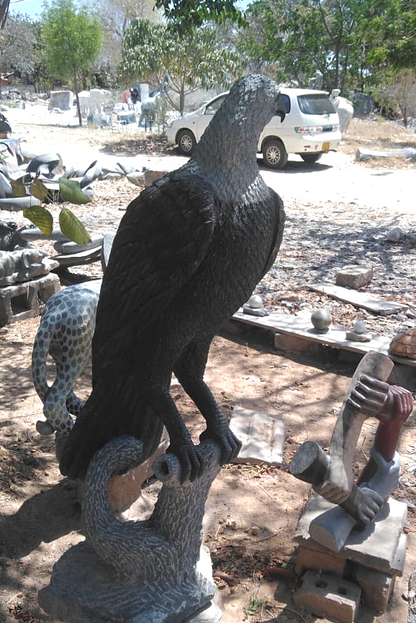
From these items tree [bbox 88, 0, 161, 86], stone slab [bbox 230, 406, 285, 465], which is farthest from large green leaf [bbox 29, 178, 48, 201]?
tree [bbox 88, 0, 161, 86]

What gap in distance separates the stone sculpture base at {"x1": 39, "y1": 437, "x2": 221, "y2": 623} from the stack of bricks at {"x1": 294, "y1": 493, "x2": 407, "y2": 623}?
22.6 inches

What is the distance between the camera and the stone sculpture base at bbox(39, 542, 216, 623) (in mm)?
1929

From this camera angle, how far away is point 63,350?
2.94 m

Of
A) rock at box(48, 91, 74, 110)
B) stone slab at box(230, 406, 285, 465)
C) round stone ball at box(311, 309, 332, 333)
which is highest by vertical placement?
rock at box(48, 91, 74, 110)

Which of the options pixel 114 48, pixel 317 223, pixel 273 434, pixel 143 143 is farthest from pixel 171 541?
pixel 114 48

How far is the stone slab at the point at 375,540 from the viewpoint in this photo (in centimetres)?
243

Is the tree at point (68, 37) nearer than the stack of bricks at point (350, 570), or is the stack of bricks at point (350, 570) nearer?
the stack of bricks at point (350, 570)

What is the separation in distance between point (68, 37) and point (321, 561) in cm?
2261

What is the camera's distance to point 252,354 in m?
4.91

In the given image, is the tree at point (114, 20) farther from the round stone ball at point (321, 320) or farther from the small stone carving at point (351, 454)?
the small stone carving at point (351, 454)

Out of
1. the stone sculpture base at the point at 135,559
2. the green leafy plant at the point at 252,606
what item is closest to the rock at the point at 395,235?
the green leafy plant at the point at 252,606

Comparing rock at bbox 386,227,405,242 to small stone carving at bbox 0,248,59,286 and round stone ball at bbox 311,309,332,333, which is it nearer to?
round stone ball at bbox 311,309,332,333

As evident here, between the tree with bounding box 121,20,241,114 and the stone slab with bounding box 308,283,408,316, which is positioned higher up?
the tree with bounding box 121,20,241,114

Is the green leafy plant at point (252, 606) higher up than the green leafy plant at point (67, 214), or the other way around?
the green leafy plant at point (67, 214)
